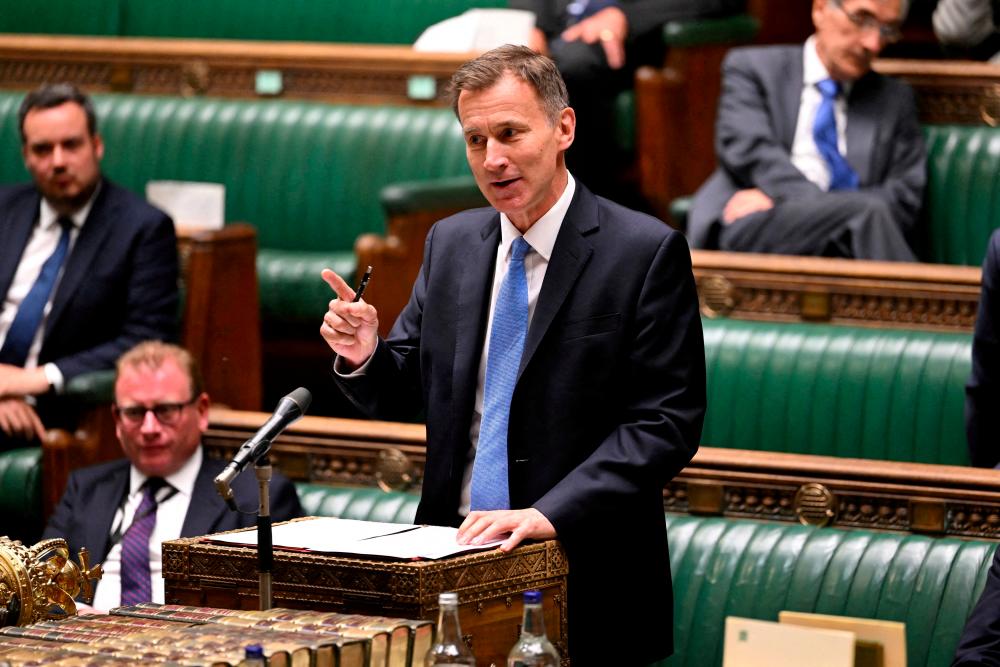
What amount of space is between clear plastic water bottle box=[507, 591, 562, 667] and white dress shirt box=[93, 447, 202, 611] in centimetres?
143

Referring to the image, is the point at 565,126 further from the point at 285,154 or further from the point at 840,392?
the point at 285,154

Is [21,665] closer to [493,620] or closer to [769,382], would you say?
[493,620]

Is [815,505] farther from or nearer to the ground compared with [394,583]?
nearer to the ground

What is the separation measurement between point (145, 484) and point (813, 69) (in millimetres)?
1839

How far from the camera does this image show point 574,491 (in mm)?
1890

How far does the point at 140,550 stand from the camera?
119 inches

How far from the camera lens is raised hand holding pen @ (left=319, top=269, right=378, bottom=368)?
1.92 metres

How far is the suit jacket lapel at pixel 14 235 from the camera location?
12.4ft

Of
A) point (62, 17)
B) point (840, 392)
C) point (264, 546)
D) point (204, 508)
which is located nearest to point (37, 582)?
point (264, 546)

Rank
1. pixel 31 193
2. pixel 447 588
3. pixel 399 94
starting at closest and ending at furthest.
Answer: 1. pixel 447 588
2. pixel 31 193
3. pixel 399 94

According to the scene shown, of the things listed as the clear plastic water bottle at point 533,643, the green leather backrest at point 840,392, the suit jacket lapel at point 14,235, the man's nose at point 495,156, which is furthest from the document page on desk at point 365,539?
the suit jacket lapel at point 14,235

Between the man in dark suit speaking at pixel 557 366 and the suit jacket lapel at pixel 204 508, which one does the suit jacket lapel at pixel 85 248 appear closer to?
the suit jacket lapel at pixel 204 508

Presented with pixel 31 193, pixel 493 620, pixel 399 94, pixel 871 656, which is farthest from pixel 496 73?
pixel 399 94

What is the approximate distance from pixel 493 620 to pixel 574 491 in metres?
0.17
